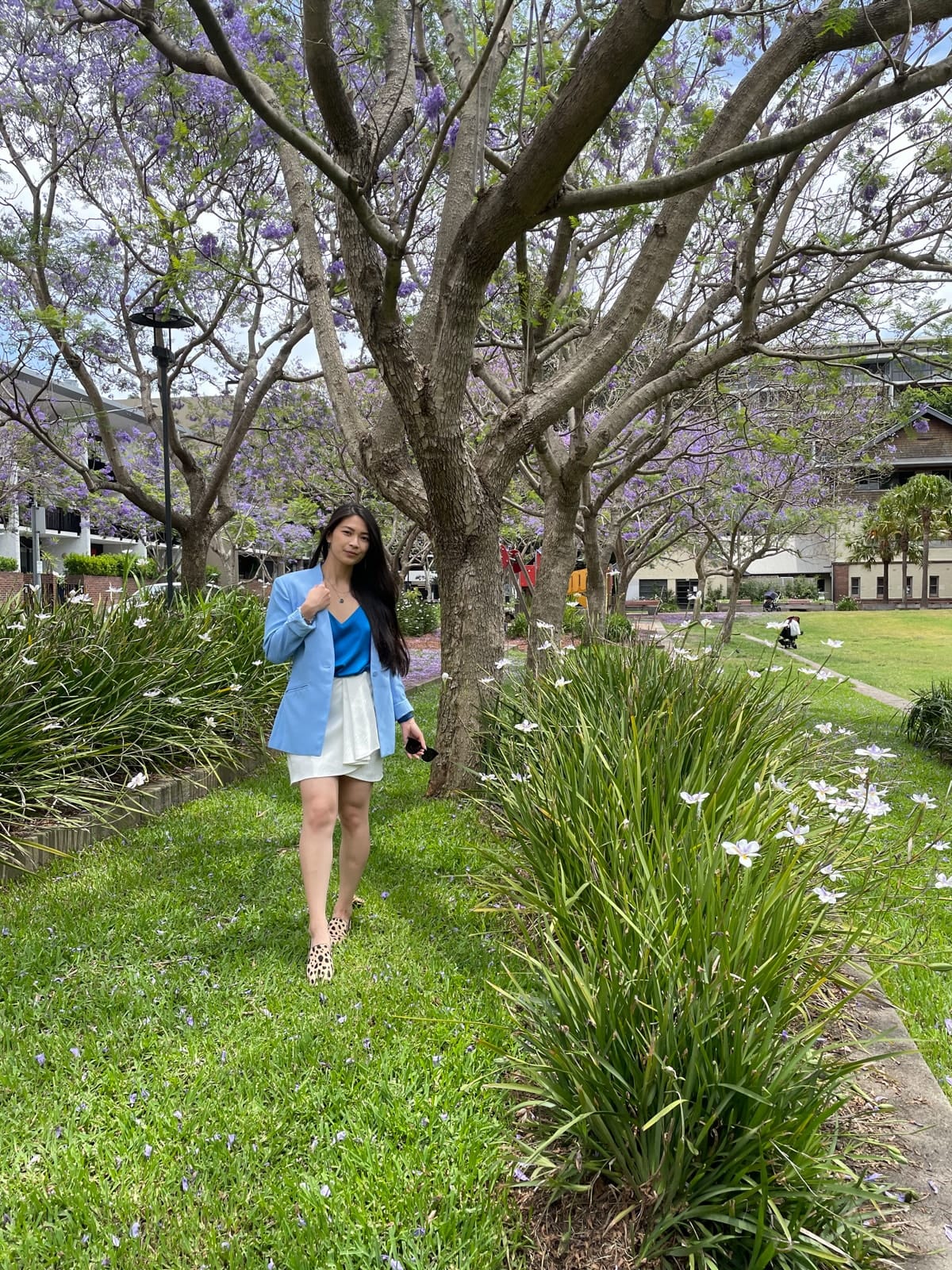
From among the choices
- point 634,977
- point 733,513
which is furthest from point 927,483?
point 634,977

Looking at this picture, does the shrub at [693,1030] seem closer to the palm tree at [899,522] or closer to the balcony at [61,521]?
the balcony at [61,521]

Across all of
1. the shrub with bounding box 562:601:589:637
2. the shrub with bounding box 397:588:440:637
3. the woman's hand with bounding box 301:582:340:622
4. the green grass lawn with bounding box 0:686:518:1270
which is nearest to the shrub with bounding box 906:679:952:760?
the green grass lawn with bounding box 0:686:518:1270

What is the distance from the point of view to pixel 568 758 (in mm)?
3484

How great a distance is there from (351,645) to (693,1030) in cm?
204

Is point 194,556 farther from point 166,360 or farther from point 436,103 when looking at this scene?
point 436,103

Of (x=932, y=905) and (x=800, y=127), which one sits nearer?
(x=800, y=127)

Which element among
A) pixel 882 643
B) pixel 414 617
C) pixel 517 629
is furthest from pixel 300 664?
pixel 882 643

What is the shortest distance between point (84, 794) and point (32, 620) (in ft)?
5.25

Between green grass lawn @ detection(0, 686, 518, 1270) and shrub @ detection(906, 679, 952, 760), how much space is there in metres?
6.22

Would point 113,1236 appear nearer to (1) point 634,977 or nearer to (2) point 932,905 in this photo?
(1) point 634,977

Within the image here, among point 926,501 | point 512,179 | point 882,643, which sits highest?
point 926,501

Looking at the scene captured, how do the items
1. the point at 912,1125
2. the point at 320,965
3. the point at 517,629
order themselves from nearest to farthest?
the point at 912,1125, the point at 320,965, the point at 517,629

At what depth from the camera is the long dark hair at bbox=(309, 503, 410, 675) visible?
3303 mm

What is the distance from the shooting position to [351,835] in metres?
3.31
